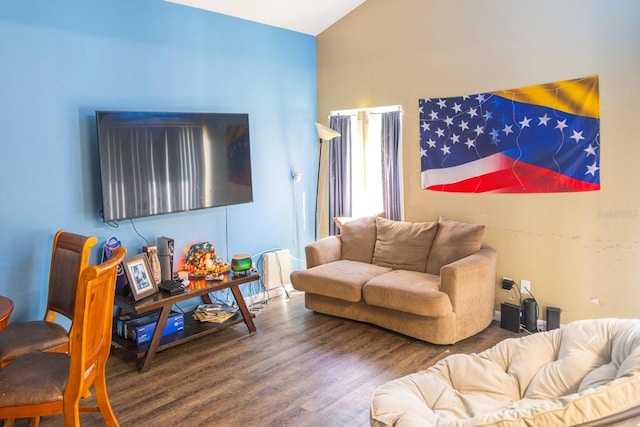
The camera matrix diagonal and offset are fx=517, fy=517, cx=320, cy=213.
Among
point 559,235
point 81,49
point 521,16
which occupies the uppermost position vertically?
point 521,16

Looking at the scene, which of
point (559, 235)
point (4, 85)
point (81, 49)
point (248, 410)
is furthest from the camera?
Answer: point (559, 235)

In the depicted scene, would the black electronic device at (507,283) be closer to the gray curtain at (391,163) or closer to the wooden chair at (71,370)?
the gray curtain at (391,163)

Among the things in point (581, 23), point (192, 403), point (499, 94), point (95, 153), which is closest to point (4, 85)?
point (95, 153)

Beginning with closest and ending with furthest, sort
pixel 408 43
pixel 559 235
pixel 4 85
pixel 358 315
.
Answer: pixel 4 85 → pixel 559 235 → pixel 358 315 → pixel 408 43

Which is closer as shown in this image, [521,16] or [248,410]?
[248,410]

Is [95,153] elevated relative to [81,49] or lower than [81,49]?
lower

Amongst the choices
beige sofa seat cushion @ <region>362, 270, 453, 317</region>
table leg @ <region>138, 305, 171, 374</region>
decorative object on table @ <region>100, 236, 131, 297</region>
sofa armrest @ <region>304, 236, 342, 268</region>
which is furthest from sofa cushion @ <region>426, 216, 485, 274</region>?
decorative object on table @ <region>100, 236, 131, 297</region>

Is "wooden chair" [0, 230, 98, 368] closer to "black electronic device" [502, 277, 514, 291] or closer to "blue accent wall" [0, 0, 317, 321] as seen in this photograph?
"blue accent wall" [0, 0, 317, 321]

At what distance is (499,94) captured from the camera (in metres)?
4.16

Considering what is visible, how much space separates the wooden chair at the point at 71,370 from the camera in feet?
7.23

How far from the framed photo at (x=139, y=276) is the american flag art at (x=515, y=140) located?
252 cm

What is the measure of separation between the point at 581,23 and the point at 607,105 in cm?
63

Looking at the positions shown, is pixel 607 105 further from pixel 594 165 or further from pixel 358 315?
pixel 358 315

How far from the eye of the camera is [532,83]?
157 inches
